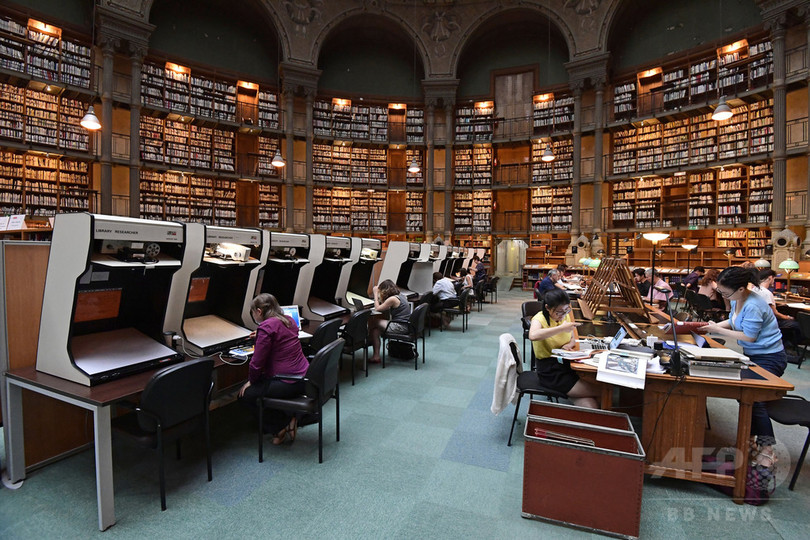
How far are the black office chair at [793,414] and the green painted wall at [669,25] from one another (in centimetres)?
1318

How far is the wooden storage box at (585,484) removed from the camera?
72.4 inches

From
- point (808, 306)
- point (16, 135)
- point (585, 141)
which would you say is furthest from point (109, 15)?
point (808, 306)

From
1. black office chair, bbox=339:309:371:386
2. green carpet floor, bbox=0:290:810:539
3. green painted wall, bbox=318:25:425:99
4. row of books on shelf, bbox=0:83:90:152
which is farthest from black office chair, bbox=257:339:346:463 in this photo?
green painted wall, bbox=318:25:425:99

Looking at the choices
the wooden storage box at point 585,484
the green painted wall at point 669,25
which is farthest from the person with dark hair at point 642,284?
the green painted wall at point 669,25

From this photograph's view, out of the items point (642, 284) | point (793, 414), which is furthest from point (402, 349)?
point (642, 284)

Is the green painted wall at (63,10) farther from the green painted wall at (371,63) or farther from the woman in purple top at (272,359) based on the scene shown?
the woman in purple top at (272,359)

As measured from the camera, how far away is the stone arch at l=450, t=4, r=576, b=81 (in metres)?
13.2

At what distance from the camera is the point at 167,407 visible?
1979 mm

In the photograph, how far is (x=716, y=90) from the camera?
10703 mm

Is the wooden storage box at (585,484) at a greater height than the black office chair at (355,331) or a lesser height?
lesser

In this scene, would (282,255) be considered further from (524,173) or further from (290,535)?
(524,173)

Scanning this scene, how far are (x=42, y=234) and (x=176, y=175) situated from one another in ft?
13.7

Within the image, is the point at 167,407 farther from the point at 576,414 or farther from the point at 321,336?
the point at 576,414

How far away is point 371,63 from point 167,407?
51.5 feet
